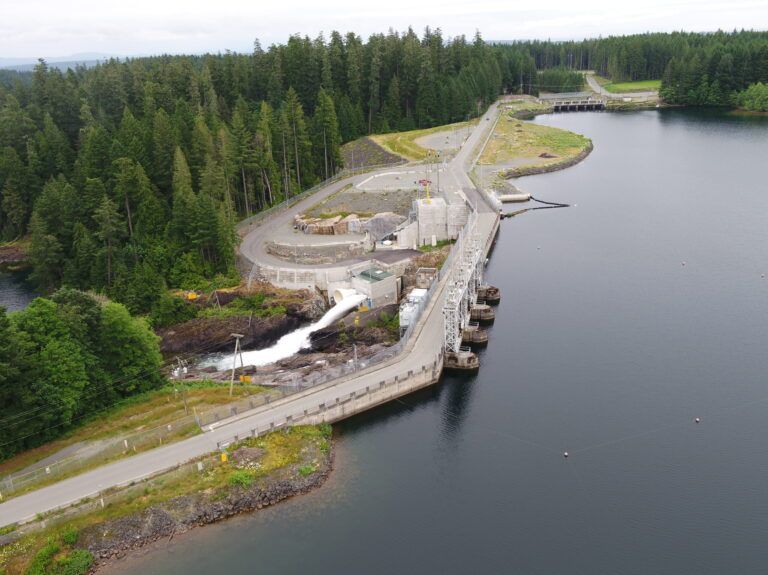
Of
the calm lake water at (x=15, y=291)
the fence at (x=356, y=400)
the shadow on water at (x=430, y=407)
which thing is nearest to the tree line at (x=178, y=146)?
the calm lake water at (x=15, y=291)

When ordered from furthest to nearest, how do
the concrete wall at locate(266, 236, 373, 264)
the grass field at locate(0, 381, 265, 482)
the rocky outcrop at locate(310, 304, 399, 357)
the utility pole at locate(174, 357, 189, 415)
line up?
1. the concrete wall at locate(266, 236, 373, 264)
2. the rocky outcrop at locate(310, 304, 399, 357)
3. the utility pole at locate(174, 357, 189, 415)
4. the grass field at locate(0, 381, 265, 482)

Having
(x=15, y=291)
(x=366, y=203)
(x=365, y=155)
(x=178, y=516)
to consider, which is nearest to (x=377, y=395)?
(x=178, y=516)

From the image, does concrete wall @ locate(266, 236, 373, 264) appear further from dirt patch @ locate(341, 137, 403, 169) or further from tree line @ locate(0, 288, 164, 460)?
dirt patch @ locate(341, 137, 403, 169)

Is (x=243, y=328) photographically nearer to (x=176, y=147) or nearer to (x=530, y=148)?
(x=176, y=147)

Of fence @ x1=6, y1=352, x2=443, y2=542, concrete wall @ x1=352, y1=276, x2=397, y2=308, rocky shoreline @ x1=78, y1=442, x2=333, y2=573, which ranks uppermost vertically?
concrete wall @ x1=352, y1=276, x2=397, y2=308

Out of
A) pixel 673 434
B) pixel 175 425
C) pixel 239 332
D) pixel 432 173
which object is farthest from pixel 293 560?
pixel 432 173

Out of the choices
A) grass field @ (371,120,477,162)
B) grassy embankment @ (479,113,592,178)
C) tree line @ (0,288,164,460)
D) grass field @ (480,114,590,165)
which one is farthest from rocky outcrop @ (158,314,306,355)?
grass field @ (480,114,590,165)

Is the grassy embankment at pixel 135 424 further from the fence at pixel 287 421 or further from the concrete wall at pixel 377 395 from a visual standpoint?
the concrete wall at pixel 377 395
